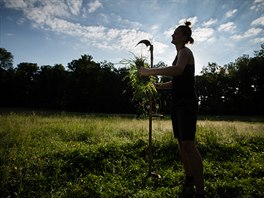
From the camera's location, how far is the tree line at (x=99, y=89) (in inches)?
1893

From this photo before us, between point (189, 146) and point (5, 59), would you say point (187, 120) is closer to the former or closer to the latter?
point (189, 146)

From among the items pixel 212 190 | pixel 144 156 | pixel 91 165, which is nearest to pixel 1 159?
pixel 91 165

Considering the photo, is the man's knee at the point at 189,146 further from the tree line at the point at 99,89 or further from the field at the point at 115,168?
the tree line at the point at 99,89

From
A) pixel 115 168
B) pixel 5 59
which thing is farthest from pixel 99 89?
pixel 115 168

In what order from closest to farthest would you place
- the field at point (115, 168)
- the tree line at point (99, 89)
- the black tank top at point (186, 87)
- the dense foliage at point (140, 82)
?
1. the black tank top at point (186, 87)
2. the field at point (115, 168)
3. the dense foliage at point (140, 82)
4. the tree line at point (99, 89)

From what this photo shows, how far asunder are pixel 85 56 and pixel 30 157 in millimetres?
62164

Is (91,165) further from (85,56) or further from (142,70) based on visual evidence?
(85,56)

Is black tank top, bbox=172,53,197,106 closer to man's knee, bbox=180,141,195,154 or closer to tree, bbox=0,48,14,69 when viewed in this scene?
man's knee, bbox=180,141,195,154

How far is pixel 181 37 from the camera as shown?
3695 mm

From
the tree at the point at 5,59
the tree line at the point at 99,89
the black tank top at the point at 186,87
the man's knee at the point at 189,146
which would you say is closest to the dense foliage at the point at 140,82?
the black tank top at the point at 186,87

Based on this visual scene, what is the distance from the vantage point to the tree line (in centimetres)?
4809

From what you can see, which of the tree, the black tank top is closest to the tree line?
the tree

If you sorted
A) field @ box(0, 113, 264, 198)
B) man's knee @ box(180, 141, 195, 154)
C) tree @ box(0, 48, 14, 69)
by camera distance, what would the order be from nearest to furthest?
1. man's knee @ box(180, 141, 195, 154)
2. field @ box(0, 113, 264, 198)
3. tree @ box(0, 48, 14, 69)

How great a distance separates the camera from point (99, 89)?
5188cm
